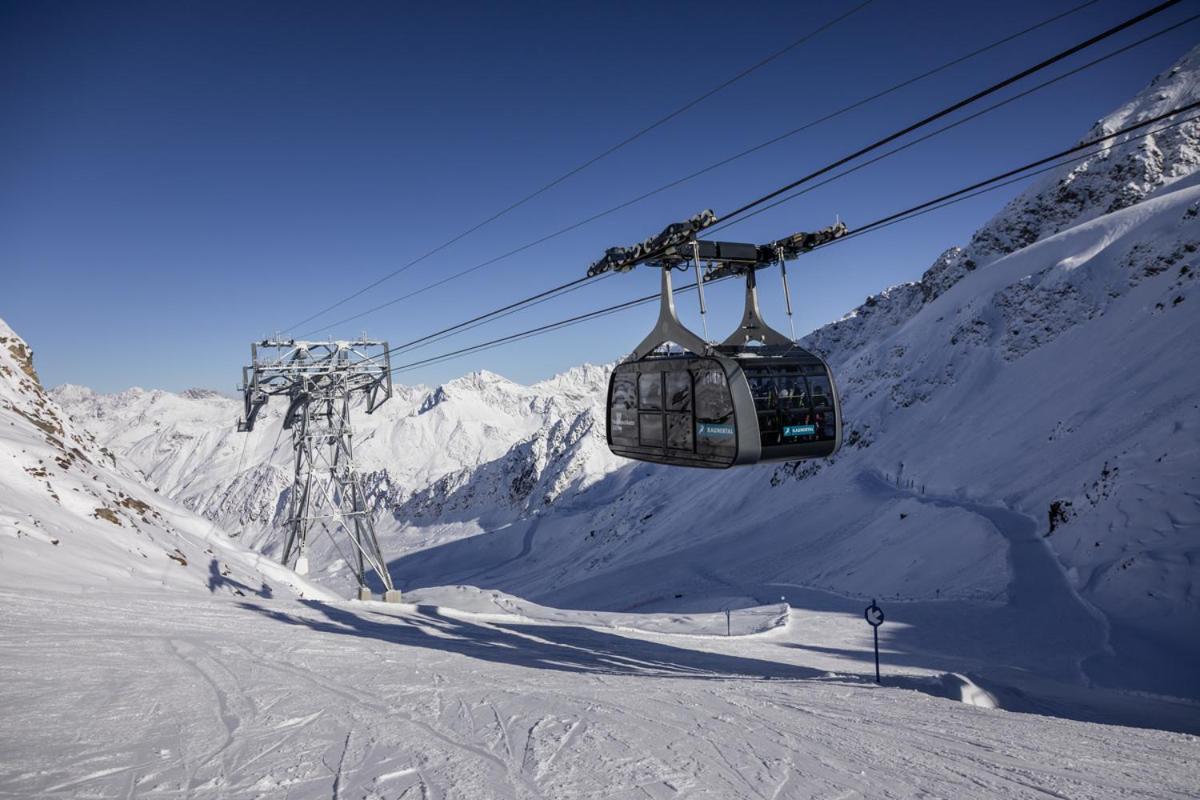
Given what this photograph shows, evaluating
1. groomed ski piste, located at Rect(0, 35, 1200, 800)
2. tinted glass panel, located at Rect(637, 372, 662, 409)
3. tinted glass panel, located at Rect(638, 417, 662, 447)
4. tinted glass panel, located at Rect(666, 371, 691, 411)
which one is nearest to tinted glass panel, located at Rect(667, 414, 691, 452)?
tinted glass panel, located at Rect(666, 371, 691, 411)

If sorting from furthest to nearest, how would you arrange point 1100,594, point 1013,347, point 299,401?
point 1013,347 → point 299,401 → point 1100,594

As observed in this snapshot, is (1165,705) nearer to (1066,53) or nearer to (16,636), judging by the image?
(1066,53)

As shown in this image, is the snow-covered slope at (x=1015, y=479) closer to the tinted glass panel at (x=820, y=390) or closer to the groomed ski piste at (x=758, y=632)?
the groomed ski piste at (x=758, y=632)

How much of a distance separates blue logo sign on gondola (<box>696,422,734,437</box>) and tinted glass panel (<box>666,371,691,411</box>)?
1.21 ft

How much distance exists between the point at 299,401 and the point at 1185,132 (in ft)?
337

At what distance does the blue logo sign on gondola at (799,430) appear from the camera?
9273 millimetres

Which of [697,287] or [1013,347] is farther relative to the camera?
[1013,347]

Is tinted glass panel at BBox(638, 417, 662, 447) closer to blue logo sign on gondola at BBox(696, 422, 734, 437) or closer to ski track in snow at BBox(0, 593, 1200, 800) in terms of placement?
blue logo sign on gondola at BBox(696, 422, 734, 437)

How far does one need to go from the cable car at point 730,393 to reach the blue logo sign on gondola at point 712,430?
0.01 m

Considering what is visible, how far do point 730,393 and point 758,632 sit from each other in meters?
12.3

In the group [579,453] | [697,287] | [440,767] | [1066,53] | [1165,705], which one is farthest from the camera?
[579,453]

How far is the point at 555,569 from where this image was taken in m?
76.6

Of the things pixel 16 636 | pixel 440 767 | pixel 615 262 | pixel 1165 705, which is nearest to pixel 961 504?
pixel 1165 705

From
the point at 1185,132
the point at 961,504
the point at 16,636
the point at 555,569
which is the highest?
the point at 1185,132
